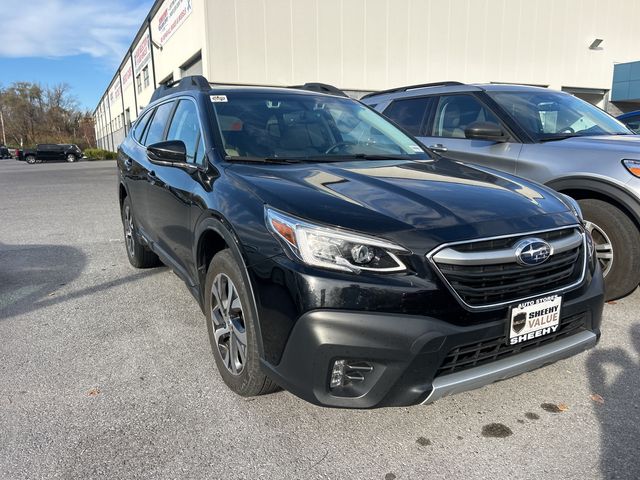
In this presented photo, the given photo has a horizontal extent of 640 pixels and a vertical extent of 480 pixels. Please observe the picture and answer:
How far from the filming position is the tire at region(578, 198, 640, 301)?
12.5 ft

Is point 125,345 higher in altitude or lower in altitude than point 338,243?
lower

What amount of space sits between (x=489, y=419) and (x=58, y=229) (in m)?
7.19

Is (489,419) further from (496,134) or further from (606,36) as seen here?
(606,36)

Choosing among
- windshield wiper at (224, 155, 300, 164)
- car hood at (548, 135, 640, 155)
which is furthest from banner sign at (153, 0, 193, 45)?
windshield wiper at (224, 155, 300, 164)

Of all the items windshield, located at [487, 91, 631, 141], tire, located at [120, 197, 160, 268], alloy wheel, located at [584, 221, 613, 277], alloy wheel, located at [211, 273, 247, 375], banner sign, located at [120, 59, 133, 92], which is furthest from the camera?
banner sign, located at [120, 59, 133, 92]

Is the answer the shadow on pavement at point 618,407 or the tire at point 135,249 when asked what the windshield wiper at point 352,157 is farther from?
the tire at point 135,249

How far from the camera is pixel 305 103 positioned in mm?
3771

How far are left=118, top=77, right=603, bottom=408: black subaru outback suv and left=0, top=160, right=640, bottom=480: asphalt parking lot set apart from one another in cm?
30

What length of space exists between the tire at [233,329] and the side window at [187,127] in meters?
0.92

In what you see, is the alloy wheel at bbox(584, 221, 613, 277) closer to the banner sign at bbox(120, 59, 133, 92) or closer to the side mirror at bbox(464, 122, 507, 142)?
the side mirror at bbox(464, 122, 507, 142)

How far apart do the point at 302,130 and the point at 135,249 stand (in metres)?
2.63

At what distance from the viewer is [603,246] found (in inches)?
156

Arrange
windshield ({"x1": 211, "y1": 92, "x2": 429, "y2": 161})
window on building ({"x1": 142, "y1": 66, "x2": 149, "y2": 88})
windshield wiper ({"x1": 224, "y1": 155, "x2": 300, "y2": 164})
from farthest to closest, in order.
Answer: window on building ({"x1": 142, "y1": 66, "x2": 149, "y2": 88}), windshield ({"x1": 211, "y1": 92, "x2": 429, "y2": 161}), windshield wiper ({"x1": 224, "y1": 155, "x2": 300, "y2": 164})

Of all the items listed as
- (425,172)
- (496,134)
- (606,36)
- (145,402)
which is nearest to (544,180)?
(496,134)
